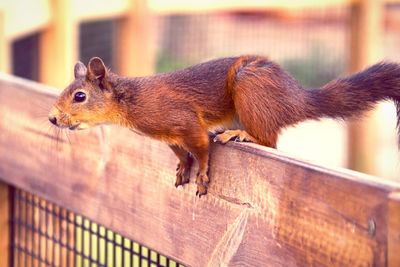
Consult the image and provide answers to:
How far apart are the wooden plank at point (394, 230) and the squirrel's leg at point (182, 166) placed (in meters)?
0.77

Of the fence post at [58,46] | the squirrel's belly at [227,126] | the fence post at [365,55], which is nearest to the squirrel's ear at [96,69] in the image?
the squirrel's belly at [227,126]

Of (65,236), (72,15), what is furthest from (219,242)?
(72,15)

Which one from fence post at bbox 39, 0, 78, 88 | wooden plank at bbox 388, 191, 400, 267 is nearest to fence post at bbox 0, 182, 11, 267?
fence post at bbox 39, 0, 78, 88

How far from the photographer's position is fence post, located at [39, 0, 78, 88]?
427cm

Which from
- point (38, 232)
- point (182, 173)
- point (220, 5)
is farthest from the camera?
point (220, 5)

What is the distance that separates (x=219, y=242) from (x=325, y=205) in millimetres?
413

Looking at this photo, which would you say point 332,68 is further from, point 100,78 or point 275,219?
point 275,219

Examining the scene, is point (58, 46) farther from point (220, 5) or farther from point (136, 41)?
point (220, 5)

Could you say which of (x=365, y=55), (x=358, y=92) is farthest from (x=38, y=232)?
(x=365, y=55)

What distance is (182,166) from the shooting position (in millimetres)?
2250

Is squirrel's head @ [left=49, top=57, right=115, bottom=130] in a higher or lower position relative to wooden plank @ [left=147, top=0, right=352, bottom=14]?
higher

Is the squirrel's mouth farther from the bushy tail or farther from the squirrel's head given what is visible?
the bushy tail

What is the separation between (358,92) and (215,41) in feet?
12.9

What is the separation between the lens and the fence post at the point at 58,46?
14.0ft
